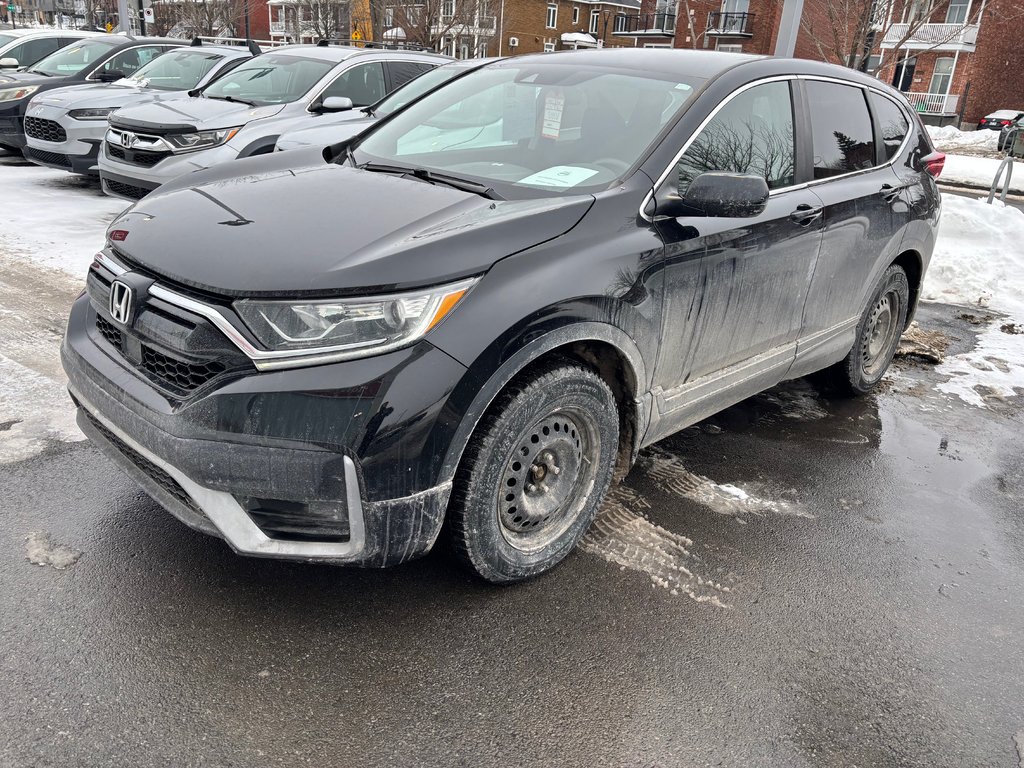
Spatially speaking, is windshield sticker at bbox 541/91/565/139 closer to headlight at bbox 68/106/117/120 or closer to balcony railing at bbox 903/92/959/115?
headlight at bbox 68/106/117/120

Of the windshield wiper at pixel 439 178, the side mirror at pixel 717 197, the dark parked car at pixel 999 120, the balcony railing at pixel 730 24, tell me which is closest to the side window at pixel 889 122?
the side mirror at pixel 717 197

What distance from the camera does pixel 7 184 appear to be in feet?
33.2

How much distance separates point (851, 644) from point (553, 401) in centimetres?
A: 135

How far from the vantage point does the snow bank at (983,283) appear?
5648 mm

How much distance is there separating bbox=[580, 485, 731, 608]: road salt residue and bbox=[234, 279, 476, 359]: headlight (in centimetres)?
138

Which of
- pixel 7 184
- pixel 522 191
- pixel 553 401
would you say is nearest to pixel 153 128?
pixel 7 184

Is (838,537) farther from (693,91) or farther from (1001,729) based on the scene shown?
(693,91)

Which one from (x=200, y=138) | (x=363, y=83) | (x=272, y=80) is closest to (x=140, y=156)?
(x=200, y=138)

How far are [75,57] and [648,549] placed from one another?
12954mm

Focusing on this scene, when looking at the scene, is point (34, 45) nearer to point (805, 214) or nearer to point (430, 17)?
point (430, 17)

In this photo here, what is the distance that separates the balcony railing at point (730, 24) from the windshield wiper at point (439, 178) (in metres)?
49.2

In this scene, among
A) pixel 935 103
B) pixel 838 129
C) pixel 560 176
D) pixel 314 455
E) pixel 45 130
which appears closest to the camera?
pixel 314 455

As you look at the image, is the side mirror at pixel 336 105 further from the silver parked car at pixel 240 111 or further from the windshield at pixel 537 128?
the windshield at pixel 537 128

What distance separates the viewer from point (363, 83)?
8.79 m
